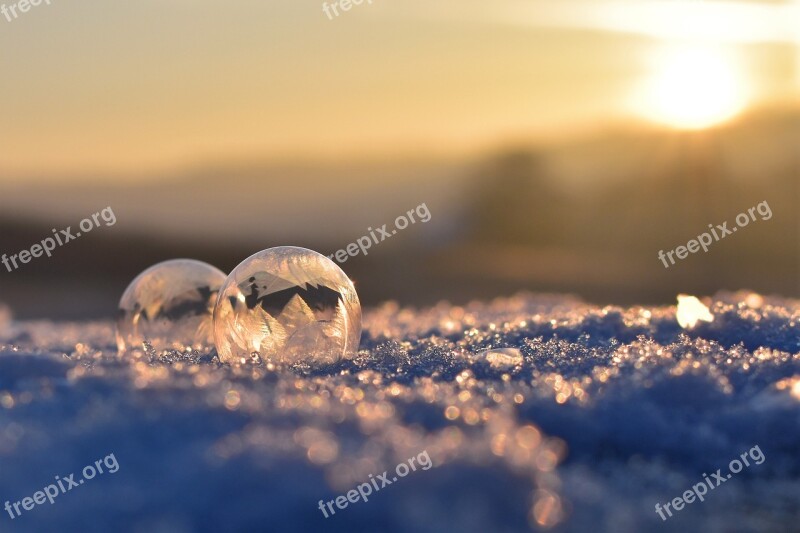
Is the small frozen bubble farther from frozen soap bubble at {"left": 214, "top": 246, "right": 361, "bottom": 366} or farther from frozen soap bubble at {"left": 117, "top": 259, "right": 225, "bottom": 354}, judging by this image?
frozen soap bubble at {"left": 117, "top": 259, "right": 225, "bottom": 354}

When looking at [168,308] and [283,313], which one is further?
[168,308]

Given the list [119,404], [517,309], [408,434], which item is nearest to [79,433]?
[119,404]

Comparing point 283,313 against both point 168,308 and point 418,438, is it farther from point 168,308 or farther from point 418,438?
point 418,438

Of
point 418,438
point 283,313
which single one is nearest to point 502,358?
point 283,313

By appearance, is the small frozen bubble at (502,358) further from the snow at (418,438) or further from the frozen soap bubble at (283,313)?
the frozen soap bubble at (283,313)

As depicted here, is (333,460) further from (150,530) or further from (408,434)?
(150,530)

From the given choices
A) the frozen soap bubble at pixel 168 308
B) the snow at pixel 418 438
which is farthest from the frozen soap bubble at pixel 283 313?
the frozen soap bubble at pixel 168 308
